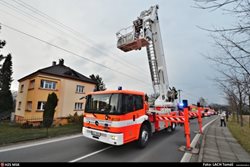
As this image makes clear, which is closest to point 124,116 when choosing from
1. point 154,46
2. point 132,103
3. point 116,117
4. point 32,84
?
point 116,117

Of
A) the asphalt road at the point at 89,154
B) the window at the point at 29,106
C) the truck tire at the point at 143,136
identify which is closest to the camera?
the asphalt road at the point at 89,154

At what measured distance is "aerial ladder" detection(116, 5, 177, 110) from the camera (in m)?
9.31

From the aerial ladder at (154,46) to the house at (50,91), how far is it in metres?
13.4

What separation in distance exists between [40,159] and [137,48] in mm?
8205

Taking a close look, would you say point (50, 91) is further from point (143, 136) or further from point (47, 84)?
point (143, 136)

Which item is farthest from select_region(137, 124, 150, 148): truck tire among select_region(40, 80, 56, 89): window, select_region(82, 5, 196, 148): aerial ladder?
select_region(40, 80, 56, 89): window

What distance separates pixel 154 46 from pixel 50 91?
15753mm

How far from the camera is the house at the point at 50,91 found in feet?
56.9

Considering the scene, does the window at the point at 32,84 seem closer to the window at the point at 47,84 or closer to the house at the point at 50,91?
the house at the point at 50,91

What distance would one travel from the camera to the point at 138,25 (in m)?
9.66

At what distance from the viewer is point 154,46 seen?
9.52m

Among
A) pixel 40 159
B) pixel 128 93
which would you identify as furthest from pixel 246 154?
pixel 40 159

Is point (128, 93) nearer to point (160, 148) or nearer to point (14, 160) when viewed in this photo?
point (160, 148)

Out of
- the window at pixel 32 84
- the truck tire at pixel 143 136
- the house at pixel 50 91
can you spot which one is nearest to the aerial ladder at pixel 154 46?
the truck tire at pixel 143 136
